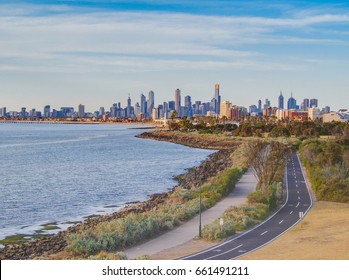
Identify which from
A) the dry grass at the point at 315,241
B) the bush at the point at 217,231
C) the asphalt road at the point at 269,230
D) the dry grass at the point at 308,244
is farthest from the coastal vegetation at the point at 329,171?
the bush at the point at 217,231

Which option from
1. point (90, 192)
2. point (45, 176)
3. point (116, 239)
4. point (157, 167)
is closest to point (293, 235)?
point (116, 239)

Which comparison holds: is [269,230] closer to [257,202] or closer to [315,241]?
[315,241]

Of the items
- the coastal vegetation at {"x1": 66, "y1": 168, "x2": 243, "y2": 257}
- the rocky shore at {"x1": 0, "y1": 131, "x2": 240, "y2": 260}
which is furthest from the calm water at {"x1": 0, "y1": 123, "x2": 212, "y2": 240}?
the coastal vegetation at {"x1": 66, "y1": 168, "x2": 243, "y2": 257}

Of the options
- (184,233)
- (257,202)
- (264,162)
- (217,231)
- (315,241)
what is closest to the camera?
(315,241)

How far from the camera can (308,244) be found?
3027 centimetres

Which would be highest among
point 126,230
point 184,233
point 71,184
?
point 126,230

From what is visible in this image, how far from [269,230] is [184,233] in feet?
18.4

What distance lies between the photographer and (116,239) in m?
31.6

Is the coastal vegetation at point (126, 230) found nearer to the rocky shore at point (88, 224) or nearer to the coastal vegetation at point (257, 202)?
the rocky shore at point (88, 224)

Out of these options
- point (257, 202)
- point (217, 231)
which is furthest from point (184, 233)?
point (257, 202)

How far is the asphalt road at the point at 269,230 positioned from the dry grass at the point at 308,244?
0.66 meters

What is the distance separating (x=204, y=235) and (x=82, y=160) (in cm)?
6751

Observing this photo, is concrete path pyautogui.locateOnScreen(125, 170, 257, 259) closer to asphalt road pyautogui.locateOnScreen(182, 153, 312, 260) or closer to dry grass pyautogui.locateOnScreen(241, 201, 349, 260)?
asphalt road pyautogui.locateOnScreen(182, 153, 312, 260)

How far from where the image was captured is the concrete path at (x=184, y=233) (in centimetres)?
3077
